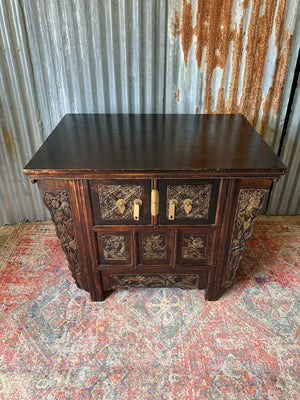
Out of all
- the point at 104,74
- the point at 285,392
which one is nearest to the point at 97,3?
the point at 104,74

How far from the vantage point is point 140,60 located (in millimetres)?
1812

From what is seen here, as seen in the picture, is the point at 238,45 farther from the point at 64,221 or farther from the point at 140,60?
the point at 64,221

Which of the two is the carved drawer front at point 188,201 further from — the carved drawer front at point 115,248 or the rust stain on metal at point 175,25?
the rust stain on metal at point 175,25

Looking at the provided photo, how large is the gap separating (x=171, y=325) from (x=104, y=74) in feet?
4.99

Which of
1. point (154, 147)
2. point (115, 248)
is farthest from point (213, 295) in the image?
point (154, 147)

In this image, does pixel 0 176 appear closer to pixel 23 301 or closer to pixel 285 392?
pixel 23 301

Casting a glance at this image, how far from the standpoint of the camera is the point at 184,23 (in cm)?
173

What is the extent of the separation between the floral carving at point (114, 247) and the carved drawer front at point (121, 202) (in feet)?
0.34

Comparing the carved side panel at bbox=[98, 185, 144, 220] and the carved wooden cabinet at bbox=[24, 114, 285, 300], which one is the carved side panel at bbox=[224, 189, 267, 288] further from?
the carved side panel at bbox=[98, 185, 144, 220]

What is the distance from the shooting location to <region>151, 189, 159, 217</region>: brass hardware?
1.38 m

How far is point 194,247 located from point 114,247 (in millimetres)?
420

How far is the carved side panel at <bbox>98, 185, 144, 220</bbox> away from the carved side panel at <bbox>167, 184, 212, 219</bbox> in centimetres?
15

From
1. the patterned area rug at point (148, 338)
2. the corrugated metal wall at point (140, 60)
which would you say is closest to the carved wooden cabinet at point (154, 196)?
the patterned area rug at point (148, 338)

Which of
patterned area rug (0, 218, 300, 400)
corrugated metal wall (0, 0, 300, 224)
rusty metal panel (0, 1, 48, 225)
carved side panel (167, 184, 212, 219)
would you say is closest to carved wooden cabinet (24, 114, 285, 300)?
carved side panel (167, 184, 212, 219)
